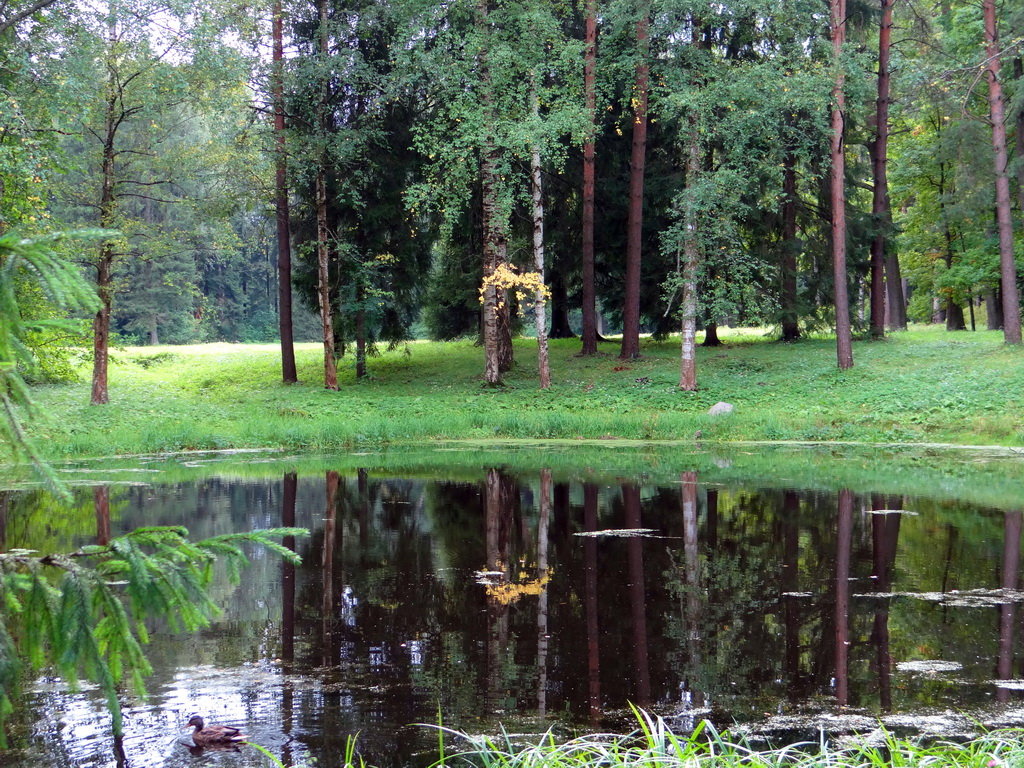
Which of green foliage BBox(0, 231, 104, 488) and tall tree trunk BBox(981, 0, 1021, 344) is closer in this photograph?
green foliage BBox(0, 231, 104, 488)

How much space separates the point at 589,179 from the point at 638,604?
19.7 m

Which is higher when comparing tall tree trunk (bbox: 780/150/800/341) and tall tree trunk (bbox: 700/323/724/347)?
tall tree trunk (bbox: 780/150/800/341)

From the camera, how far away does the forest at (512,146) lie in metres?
22.3

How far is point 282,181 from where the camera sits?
26922 mm

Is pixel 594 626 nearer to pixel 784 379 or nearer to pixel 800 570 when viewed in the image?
pixel 800 570

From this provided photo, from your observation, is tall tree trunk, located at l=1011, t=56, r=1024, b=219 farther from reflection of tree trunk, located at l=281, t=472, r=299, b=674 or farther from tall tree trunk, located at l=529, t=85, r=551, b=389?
reflection of tree trunk, located at l=281, t=472, r=299, b=674

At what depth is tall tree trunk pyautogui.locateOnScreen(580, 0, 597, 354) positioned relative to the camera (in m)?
25.1

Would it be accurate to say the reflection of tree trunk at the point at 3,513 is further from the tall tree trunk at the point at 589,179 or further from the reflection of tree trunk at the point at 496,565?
the tall tree trunk at the point at 589,179

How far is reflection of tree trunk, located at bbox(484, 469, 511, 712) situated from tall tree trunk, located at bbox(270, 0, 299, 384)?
1293cm

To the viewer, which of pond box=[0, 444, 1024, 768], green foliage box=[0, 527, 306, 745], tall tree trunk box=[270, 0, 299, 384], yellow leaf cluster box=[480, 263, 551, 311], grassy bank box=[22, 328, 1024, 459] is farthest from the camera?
tall tree trunk box=[270, 0, 299, 384]

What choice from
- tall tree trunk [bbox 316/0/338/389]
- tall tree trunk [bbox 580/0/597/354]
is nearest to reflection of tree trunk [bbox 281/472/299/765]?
tall tree trunk [bbox 316/0/338/389]

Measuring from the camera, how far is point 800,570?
31.2 ft

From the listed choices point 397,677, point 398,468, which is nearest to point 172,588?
point 397,677

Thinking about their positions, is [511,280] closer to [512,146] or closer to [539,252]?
[539,252]
